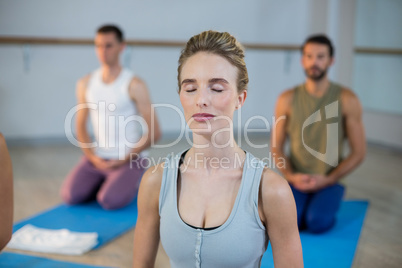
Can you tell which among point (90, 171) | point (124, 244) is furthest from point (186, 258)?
point (90, 171)

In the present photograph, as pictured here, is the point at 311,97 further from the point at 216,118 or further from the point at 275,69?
the point at 275,69

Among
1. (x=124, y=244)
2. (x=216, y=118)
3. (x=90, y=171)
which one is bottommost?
(x=124, y=244)

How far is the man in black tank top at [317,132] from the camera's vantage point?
2699 mm

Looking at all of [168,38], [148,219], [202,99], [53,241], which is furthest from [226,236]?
[168,38]

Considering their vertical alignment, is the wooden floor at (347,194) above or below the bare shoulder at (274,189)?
below

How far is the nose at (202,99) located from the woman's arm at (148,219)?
0.23 meters

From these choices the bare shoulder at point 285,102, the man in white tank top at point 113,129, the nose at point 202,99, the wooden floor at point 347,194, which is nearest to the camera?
the nose at point 202,99

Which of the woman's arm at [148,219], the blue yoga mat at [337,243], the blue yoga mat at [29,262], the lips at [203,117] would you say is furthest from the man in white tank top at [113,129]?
the lips at [203,117]

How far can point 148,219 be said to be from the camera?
1310 mm

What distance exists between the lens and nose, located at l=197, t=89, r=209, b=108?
1186 mm

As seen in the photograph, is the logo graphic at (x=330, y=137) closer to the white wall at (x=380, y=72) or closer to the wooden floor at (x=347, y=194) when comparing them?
the wooden floor at (x=347, y=194)

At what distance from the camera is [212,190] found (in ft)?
4.21

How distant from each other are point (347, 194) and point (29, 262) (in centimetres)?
214

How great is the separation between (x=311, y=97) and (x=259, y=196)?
1702mm
